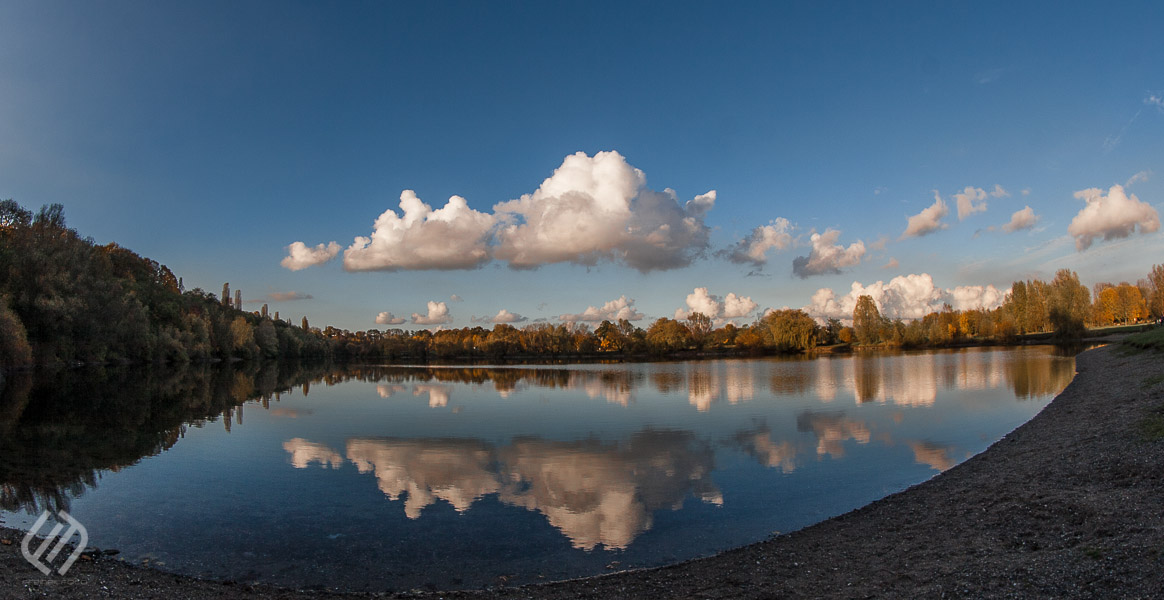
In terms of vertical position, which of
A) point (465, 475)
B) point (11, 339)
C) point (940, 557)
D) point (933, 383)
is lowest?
point (933, 383)

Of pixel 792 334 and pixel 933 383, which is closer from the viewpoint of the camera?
pixel 933 383

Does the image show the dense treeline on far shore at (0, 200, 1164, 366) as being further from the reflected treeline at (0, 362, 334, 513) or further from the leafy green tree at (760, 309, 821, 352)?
the reflected treeline at (0, 362, 334, 513)

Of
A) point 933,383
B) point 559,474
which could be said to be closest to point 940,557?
point 559,474

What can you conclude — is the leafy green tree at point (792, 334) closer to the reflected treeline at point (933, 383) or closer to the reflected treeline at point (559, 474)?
the reflected treeline at point (933, 383)

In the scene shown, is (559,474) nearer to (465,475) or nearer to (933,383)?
(465,475)

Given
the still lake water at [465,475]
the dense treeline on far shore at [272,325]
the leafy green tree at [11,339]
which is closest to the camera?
the still lake water at [465,475]

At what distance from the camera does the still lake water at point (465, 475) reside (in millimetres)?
9102

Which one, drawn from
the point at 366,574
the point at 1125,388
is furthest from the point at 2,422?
the point at 1125,388

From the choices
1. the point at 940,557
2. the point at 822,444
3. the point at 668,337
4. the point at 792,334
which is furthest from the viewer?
the point at 668,337

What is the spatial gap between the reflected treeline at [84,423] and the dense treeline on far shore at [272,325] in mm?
9981

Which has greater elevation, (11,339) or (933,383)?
(11,339)

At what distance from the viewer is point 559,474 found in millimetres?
14445

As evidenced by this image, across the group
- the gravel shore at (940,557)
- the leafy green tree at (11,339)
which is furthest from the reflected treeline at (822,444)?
the leafy green tree at (11,339)

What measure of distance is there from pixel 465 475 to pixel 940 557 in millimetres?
10551
